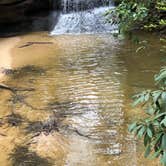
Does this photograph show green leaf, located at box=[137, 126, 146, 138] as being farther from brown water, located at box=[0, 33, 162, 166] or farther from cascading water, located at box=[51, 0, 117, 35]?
cascading water, located at box=[51, 0, 117, 35]

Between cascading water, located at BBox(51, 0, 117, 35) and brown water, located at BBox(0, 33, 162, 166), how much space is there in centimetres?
214

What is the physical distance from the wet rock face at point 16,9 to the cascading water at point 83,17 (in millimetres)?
876

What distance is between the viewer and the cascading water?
1058 cm

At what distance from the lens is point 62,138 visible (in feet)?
13.1

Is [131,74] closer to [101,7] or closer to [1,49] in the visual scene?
[1,49]

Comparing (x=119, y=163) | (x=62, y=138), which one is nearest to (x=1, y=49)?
(x=62, y=138)

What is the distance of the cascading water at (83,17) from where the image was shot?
10578 millimetres

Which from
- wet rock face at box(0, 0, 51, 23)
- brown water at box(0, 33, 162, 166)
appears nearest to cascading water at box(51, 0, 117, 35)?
wet rock face at box(0, 0, 51, 23)

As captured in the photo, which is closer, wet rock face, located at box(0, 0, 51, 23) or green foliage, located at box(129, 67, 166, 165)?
green foliage, located at box(129, 67, 166, 165)

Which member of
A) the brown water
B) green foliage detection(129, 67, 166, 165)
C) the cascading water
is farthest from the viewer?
the cascading water

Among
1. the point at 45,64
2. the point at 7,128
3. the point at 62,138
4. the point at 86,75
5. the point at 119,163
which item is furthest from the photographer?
the point at 45,64

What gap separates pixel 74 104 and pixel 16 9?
6.67m

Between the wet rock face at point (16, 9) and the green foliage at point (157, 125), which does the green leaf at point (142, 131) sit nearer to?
the green foliage at point (157, 125)

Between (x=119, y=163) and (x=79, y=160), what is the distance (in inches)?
14.8
